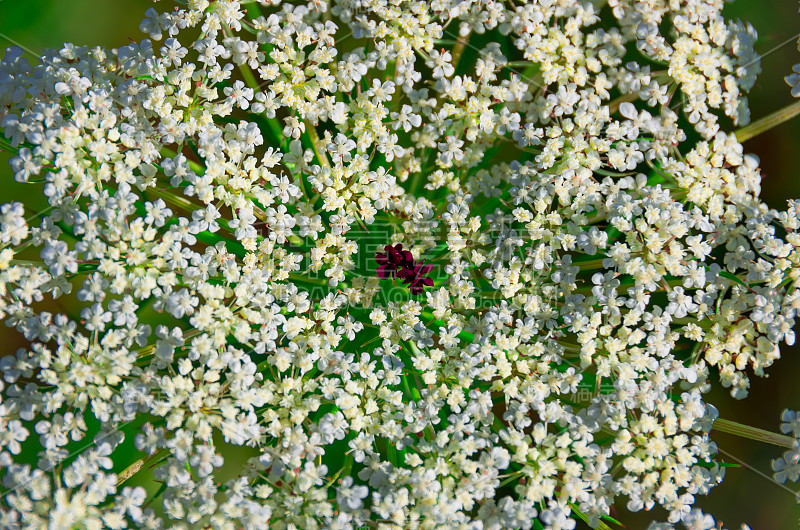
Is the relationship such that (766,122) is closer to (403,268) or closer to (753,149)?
(753,149)

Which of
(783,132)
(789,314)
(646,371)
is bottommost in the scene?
(646,371)

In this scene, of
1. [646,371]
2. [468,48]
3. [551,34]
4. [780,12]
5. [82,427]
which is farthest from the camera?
[780,12]

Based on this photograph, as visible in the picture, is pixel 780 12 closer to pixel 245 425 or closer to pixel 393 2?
pixel 393 2

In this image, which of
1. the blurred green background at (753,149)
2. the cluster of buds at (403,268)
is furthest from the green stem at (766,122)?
the cluster of buds at (403,268)

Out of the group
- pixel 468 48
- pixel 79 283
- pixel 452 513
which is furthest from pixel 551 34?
pixel 79 283

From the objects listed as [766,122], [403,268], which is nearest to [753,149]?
[766,122]

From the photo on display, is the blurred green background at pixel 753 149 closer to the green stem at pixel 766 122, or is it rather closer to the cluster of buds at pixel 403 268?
the green stem at pixel 766 122
